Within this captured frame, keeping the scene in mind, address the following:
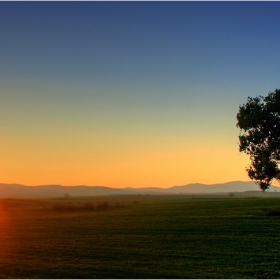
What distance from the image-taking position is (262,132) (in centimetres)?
5475

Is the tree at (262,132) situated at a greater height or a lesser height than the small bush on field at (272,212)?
greater

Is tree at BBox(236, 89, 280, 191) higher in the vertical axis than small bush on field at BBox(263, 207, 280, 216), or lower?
higher

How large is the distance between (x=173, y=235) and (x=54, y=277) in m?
17.3

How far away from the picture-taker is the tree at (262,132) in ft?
176

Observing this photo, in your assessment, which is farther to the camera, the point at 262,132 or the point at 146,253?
the point at 262,132

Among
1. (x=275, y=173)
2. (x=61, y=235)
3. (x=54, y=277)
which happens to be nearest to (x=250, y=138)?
(x=275, y=173)

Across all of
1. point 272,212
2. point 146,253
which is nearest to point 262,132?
point 272,212

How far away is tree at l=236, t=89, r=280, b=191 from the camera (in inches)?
2114

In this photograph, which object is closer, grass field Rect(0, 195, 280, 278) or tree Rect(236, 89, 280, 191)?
grass field Rect(0, 195, 280, 278)

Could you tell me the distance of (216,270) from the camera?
20.8 metres

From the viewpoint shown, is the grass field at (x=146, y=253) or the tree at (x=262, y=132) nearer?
the grass field at (x=146, y=253)

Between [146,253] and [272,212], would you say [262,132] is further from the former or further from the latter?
[146,253]

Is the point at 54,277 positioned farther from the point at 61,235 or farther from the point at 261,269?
the point at 61,235

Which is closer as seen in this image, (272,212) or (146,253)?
(146,253)
